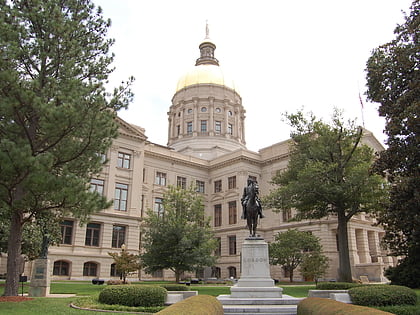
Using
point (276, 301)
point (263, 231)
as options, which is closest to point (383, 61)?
point (276, 301)

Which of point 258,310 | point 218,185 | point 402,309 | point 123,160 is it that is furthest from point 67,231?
point 402,309

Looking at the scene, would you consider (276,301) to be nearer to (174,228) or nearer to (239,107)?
(174,228)

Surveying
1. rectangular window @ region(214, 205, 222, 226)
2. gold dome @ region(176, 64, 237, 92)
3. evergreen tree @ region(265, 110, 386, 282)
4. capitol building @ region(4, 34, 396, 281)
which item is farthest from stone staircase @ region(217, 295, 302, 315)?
gold dome @ region(176, 64, 237, 92)

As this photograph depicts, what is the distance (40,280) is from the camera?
65.8 ft

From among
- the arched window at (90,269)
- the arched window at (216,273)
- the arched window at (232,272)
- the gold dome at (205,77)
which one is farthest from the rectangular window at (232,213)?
the gold dome at (205,77)

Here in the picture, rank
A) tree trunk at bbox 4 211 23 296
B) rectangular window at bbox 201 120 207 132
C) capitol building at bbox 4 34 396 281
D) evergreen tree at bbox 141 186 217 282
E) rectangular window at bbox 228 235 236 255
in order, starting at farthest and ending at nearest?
rectangular window at bbox 201 120 207 132 < rectangular window at bbox 228 235 236 255 < capitol building at bbox 4 34 396 281 < evergreen tree at bbox 141 186 217 282 < tree trunk at bbox 4 211 23 296

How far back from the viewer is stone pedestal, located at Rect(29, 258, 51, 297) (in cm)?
1987

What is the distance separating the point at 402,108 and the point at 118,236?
3560 centimetres

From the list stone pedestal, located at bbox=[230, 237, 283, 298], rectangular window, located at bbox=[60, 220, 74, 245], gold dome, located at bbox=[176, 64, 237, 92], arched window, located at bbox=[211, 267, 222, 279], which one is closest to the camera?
stone pedestal, located at bbox=[230, 237, 283, 298]

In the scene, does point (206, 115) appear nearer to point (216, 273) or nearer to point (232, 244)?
point (232, 244)

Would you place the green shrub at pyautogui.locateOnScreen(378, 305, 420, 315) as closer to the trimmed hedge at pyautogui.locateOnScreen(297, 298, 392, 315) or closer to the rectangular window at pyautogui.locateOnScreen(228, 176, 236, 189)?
the trimmed hedge at pyautogui.locateOnScreen(297, 298, 392, 315)

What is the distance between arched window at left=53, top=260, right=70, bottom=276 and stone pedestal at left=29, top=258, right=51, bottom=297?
22042 millimetres

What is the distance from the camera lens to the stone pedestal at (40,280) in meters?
19.9

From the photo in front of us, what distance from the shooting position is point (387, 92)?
20938 millimetres
